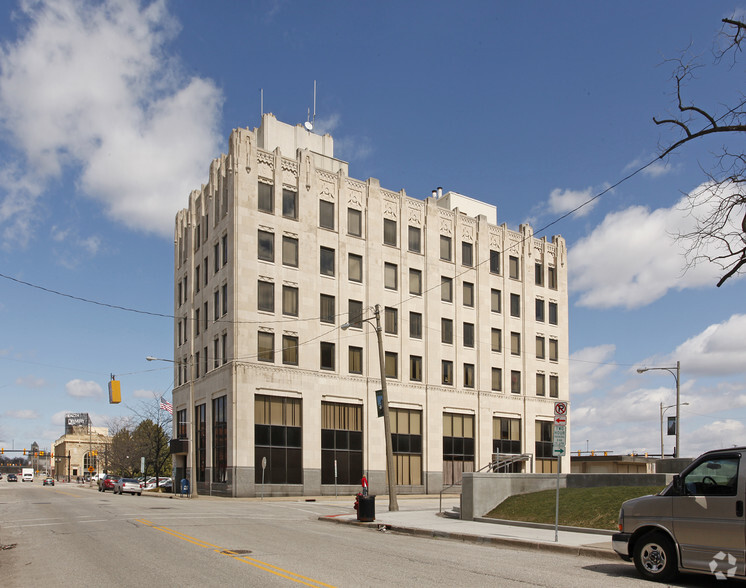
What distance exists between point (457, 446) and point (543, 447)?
36.0ft

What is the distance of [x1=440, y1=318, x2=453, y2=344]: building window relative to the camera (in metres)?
56.7

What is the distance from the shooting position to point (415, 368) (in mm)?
54500

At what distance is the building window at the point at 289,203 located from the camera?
49312 millimetres

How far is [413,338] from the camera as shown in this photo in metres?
54.5

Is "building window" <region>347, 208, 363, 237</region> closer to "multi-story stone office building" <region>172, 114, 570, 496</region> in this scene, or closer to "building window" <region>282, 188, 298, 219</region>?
"multi-story stone office building" <region>172, 114, 570, 496</region>

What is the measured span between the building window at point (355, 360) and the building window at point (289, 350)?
14.6 feet

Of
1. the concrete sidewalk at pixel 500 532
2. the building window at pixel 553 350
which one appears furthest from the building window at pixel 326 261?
the concrete sidewalk at pixel 500 532

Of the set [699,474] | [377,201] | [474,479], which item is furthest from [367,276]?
[699,474]

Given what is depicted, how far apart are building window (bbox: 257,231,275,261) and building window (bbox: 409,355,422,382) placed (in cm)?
1391

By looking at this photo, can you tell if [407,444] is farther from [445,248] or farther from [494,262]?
[494,262]

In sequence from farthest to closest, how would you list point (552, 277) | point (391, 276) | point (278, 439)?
point (552, 277), point (391, 276), point (278, 439)

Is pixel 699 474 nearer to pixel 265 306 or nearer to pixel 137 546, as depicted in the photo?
pixel 137 546

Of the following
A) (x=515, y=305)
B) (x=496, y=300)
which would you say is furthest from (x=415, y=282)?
(x=515, y=305)

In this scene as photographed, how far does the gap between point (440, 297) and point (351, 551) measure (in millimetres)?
42094
